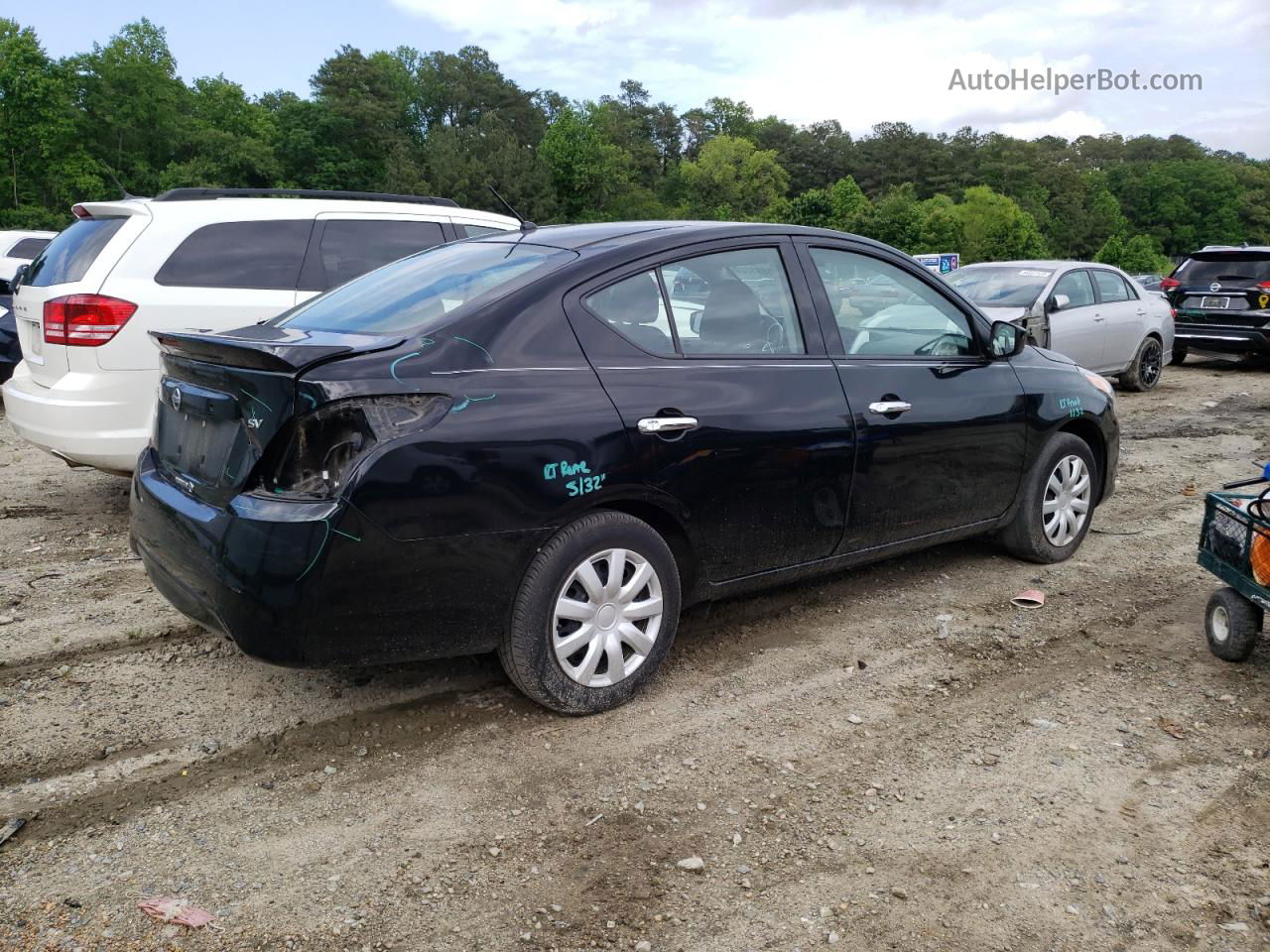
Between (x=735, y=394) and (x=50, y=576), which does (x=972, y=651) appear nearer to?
(x=735, y=394)

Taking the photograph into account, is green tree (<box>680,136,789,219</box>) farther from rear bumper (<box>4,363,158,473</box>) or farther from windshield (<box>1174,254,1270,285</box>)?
rear bumper (<box>4,363,158,473</box>)

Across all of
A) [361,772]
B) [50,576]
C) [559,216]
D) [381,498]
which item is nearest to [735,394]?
[381,498]

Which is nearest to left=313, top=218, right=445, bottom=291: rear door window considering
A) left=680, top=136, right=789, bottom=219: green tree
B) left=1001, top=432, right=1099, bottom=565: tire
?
left=1001, top=432, right=1099, bottom=565: tire

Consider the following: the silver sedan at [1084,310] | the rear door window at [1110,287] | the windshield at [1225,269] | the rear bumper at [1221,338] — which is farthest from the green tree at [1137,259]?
the rear door window at [1110,287]

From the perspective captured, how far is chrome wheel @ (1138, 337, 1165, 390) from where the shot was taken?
12.6 metres

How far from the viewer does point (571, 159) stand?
91.9 meters

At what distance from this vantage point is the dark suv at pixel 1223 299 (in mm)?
13922

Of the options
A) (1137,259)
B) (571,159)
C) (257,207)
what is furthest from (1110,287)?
(571,159)

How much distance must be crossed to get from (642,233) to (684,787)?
6.80ft

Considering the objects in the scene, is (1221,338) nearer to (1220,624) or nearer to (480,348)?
(1220,624)

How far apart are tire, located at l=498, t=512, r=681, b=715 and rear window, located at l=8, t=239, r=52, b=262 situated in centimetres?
1150

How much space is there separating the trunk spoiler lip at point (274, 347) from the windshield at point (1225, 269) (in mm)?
14030

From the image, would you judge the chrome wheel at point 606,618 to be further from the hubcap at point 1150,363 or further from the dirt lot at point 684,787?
the hubcap at point 1150,363

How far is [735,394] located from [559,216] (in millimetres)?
84666
